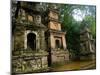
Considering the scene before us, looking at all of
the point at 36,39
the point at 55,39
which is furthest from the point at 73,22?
the point at 36,39

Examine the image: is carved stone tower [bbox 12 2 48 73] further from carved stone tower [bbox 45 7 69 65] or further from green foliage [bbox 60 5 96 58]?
green foliage [bbox 60 5 96 58]

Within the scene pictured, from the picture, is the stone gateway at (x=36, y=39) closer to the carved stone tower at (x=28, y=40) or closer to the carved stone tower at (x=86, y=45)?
the carved stone tower at (x=28, y=40)

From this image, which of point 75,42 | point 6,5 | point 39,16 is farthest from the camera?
point 75,42

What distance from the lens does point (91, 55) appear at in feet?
7.15

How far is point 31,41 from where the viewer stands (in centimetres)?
195

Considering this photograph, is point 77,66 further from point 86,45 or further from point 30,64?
point 30,64

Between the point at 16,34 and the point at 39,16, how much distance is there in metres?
0.32

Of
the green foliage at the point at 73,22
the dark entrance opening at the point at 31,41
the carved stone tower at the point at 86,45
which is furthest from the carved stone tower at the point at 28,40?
the carved stone tower at the point at 86,45

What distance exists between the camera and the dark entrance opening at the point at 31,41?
1.94 metres

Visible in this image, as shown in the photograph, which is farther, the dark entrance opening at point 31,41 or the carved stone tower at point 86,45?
the carved stone tower at point 86,45

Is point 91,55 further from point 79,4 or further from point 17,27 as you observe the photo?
point 17,27

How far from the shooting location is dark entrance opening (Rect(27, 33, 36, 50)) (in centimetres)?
194

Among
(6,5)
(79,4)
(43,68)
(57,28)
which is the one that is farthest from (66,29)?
(6,5)

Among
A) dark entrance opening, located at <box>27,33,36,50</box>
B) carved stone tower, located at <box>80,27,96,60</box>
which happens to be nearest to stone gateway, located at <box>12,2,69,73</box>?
dark entrance opening, located at <box>27,33,36,50</box>
